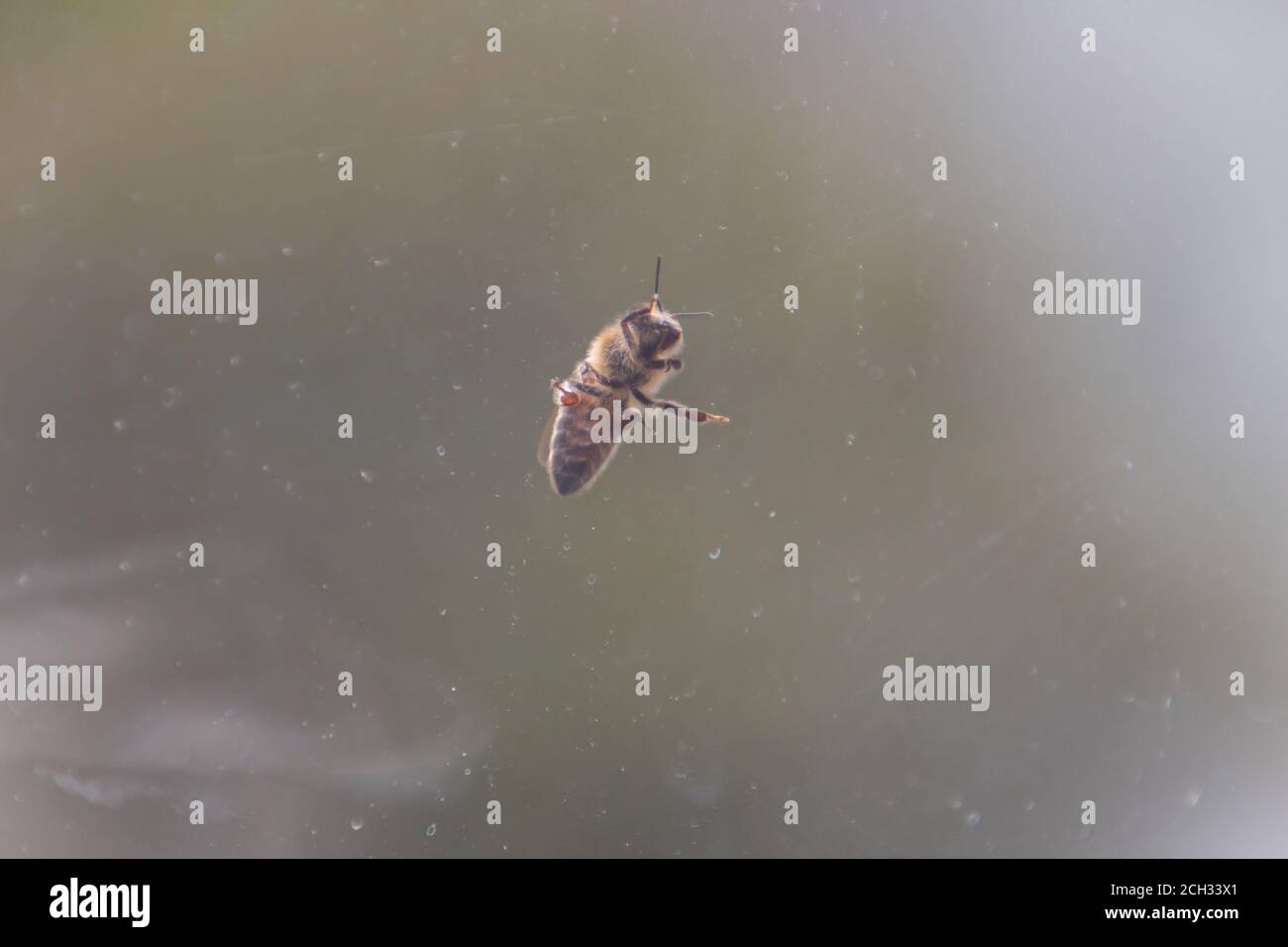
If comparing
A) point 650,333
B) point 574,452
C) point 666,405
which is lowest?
point 574,452

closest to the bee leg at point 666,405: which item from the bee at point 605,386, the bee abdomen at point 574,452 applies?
the bee at point 605,386

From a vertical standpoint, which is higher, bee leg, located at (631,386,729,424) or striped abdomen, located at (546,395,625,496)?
bee leg, located at (631,386,729,424)

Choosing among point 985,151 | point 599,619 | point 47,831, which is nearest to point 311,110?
point 599,619

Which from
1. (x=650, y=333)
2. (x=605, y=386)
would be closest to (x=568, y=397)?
(x=605, y=386)

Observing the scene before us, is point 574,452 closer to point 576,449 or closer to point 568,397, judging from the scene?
point 576,449

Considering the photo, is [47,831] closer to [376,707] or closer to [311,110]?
[376,707]

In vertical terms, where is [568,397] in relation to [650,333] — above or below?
below

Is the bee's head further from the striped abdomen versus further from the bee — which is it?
the striped abdomen

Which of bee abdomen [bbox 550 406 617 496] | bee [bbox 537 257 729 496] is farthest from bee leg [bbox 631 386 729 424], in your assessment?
bee abdomen [bbox 550 406 617 496]
